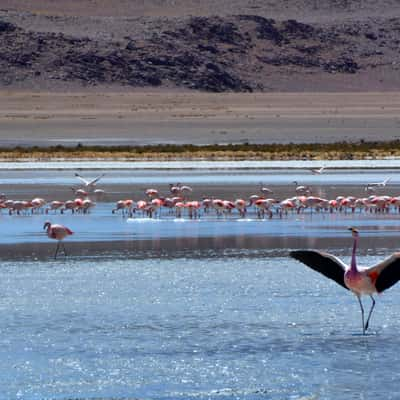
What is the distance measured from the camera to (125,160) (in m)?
38.8

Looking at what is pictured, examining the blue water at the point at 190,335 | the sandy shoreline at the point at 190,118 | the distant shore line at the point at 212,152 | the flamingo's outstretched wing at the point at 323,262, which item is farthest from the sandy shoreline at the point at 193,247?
the sandy shoreline at the point at 190,118

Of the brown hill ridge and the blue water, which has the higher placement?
the brown hill ridge

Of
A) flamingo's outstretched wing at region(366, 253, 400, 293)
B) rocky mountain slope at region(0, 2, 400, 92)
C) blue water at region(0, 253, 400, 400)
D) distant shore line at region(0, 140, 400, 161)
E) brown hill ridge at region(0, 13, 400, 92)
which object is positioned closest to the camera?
blue water at region(0, 253, 400, 400)

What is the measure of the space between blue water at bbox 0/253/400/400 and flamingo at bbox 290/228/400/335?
0.39m

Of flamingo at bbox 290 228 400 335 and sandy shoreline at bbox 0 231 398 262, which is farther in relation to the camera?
sandy shoreline at bbox 0 231 398 262

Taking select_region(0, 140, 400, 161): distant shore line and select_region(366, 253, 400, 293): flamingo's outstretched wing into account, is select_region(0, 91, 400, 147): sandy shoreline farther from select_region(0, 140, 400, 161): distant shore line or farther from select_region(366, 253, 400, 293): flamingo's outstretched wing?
select_region(366, 253, 400, 293): flamingo's outstretched wing

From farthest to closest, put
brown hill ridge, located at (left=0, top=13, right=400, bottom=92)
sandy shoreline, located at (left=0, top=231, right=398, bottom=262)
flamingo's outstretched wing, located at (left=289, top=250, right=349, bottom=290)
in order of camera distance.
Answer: brown hill ridge, located at (left=0, top=13, right=400, bottom=92) < sandy shoreline, located at (left=0, top=231, right=398, bottom=262) < flamingo's outstretched wing, located at (left=289, top=250, right=349, bottom=290)

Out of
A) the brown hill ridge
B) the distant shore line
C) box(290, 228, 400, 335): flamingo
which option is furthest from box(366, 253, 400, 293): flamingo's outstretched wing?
the brown hill ridge

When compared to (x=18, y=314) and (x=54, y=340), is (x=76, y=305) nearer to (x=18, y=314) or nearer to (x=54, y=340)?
(x=18, y=314)

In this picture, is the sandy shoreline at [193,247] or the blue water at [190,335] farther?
the sandy shoreline at [193,247]

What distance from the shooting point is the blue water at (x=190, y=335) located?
9188 mm

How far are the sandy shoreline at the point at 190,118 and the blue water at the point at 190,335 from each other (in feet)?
113

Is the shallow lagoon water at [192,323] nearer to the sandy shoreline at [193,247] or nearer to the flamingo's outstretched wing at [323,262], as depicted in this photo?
the sandy shoreline at [193,247]

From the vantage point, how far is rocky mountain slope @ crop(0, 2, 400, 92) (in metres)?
101
